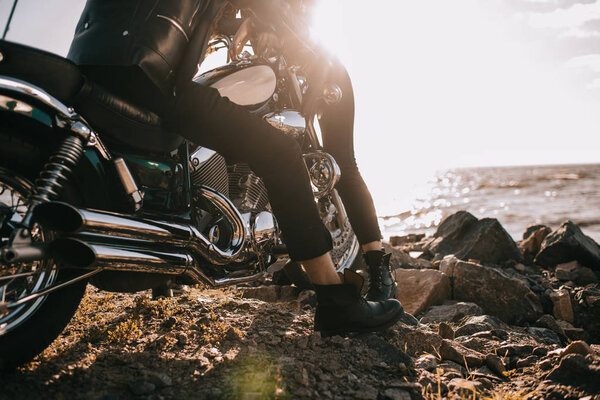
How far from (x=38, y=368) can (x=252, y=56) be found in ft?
6.48

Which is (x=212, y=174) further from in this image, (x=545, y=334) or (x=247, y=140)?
(x=545, y=334)

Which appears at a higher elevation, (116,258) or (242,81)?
(242,81)

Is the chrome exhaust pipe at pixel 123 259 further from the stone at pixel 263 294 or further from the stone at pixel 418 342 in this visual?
the stone at pixel 263 294

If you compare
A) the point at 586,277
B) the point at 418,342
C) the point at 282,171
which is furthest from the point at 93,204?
the point at 586,277

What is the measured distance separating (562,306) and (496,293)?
1.86 feet

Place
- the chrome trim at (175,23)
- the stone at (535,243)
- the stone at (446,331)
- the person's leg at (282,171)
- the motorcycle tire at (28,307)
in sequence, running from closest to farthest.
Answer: the motorcycle tire at (28,307), the chrome trim at (175,23), the person's leg at (282,171), the stone at (446,331), the stone at (535,243)

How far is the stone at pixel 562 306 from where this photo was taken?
11.2ft

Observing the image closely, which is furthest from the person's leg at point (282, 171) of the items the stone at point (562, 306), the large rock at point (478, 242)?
the large rock at point (478, 242)

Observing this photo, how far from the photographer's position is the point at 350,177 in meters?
2.89

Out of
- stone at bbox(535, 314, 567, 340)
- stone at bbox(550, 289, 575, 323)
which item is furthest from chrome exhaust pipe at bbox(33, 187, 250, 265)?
stone at bbox(550, 289, 575, 323)

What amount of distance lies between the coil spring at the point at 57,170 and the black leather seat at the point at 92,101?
0.57 ft

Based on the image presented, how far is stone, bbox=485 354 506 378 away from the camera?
6.24 feet

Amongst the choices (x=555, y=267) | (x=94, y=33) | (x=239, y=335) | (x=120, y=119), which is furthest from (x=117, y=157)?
(x=555, y=267)

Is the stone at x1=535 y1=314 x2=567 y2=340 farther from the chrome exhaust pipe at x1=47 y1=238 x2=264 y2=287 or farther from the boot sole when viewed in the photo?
the chrome exhaust pipe at x1=47 y1=238 x2=264 y2=287
